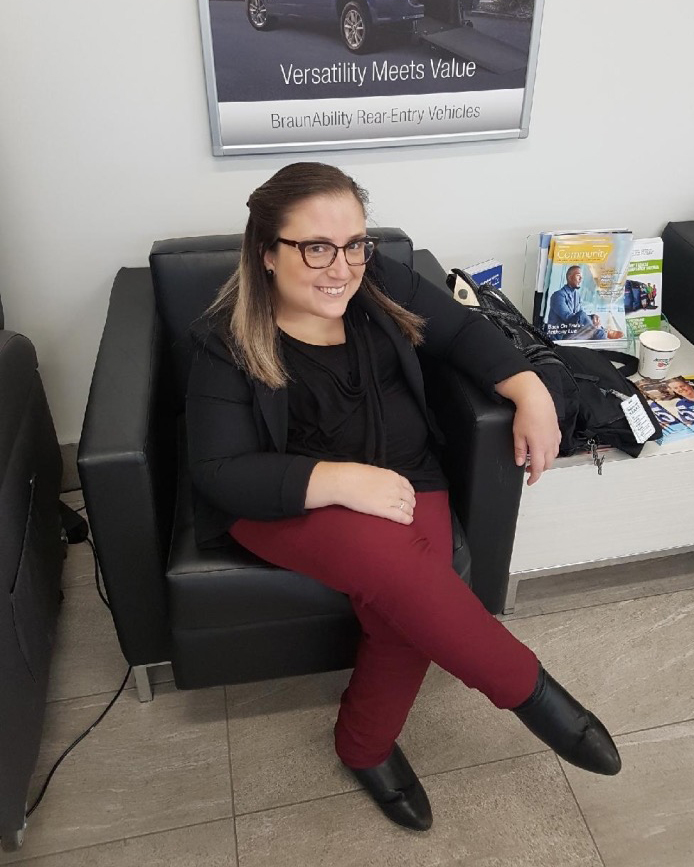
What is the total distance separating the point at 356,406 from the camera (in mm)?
1394

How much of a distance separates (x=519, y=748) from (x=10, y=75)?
176 cm

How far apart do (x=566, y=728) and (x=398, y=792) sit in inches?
13.0

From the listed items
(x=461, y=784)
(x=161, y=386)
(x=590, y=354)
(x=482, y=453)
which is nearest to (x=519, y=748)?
(x=461, y=784)

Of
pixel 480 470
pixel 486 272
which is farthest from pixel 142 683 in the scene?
pixel 486 272

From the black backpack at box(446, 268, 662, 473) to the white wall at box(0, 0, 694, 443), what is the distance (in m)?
0.46

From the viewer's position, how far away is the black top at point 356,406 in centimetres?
136

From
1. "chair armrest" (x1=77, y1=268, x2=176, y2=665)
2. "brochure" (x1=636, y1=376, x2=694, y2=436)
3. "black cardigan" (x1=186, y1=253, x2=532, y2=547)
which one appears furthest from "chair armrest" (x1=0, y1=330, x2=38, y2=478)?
"brochure" (x1=636, y1=376, x2=694, y2=436)

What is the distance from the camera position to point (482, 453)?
139 centimetres

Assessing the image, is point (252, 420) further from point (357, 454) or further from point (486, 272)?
point (486, 272)

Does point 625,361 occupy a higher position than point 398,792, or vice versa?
point 625,361

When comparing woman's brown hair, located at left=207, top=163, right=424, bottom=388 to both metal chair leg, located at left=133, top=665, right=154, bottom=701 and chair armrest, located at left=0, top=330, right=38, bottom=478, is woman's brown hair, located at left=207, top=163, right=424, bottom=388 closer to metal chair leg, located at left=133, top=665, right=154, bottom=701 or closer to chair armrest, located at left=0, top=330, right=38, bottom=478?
chair armrest, located at left=0, top=330, right=38, bottom=478

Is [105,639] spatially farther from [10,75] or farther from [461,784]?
[10,75]

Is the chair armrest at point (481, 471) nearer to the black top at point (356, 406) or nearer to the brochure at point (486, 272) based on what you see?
the black top at point (356, 406)

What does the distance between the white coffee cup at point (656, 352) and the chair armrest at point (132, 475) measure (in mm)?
1146
